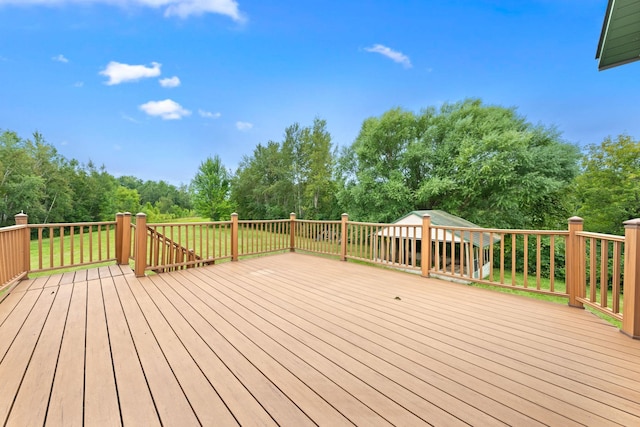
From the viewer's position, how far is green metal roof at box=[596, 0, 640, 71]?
1.88m

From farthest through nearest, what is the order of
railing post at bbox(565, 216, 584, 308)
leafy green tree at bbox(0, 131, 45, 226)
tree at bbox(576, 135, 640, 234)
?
leafy green tree at bbox(0, 131, 45, 226) < tree at bbox(576, 135, 640, 234) < railing post at bbox(565, 216, 584, 308)

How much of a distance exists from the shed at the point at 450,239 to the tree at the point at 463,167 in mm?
2135

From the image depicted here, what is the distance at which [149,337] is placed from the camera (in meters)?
1.95

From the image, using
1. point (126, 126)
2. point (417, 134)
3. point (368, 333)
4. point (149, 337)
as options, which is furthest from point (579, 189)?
point (126, 126)

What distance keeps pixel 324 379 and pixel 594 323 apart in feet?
8.47

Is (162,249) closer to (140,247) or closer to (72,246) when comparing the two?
(140,247)

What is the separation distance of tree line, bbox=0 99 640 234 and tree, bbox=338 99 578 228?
0.16ft

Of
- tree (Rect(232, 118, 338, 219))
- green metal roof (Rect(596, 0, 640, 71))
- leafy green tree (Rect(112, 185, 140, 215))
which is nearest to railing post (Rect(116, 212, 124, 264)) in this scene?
green metal roof (Rect(596, 0, 640, 71))

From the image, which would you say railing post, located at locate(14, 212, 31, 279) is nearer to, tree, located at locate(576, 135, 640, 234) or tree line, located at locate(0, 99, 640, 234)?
tree line, located at locate(0, 99, 640, 234)

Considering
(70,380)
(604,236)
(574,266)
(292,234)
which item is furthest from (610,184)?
(70,380)

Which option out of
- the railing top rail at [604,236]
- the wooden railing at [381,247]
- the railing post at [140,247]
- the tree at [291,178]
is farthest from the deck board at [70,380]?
the tree at [291,178]

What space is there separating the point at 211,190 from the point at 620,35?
18.1 m

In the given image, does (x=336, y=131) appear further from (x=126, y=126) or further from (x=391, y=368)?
(x=126, y=126)

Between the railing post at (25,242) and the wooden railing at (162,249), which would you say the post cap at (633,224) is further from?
the railing post at (25,242)
